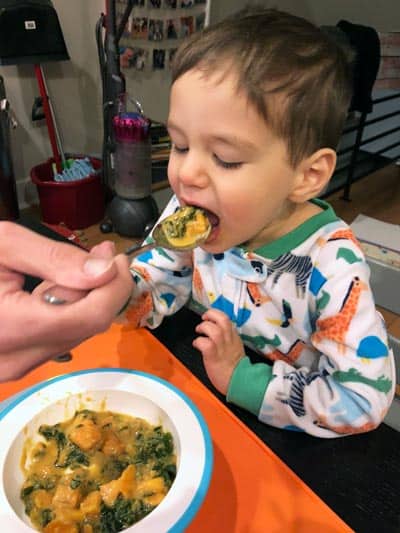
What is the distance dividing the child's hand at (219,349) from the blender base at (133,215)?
4.41ft

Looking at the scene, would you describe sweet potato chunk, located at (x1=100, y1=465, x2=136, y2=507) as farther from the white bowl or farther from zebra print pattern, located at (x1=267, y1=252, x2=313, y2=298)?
zebra print pattern, located at (x1=267, y1=252, x2=313, y2=298)

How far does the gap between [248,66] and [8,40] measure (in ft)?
5.15

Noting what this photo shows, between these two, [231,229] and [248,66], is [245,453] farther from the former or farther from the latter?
[248,66]

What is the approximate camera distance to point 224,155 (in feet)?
2.15

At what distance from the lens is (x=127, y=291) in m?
0.46

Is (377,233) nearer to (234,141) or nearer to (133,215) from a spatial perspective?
(133,215)

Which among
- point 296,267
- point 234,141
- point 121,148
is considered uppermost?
point 234,141

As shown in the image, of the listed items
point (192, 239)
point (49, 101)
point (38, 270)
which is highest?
point (38, 270)

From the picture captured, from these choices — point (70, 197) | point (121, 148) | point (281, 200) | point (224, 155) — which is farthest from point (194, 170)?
point (70, 197)

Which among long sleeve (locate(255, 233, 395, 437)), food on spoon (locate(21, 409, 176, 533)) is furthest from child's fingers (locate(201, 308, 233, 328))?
food on spoon (locate(21, 409, 176, 533))

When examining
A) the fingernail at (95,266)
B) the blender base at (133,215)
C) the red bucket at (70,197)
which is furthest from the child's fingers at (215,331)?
the red bucket at (70,197)

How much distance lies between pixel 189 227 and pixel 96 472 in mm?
375

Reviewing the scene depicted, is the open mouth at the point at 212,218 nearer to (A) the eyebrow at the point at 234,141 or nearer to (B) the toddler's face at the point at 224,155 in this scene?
(B) the toddler's face at the point at 224,155

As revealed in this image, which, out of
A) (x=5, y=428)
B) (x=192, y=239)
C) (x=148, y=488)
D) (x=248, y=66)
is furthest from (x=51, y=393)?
(x=248, y=66)
